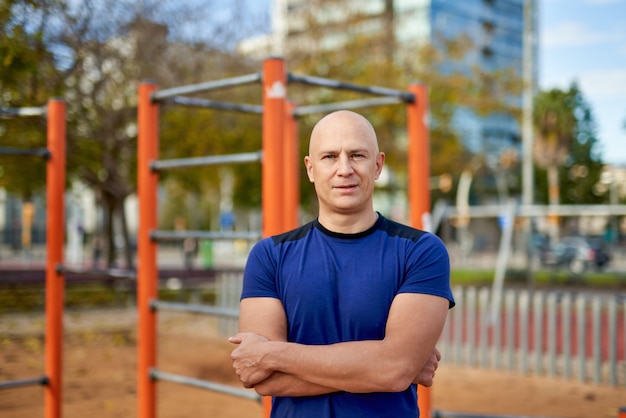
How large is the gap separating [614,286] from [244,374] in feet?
65.6

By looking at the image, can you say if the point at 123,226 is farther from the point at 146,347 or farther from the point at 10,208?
the point at 10,208

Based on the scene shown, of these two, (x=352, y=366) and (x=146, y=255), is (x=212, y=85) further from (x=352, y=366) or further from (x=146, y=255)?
(x=352, y=366)

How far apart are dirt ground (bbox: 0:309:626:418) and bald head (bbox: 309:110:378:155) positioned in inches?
148

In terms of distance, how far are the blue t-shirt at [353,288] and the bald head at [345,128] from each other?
0.24m

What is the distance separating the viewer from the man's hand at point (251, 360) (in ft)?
6.06

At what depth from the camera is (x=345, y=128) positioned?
1.92 m

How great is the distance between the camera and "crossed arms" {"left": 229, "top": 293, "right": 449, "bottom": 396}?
70.6 inches

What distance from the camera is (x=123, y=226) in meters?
14.0

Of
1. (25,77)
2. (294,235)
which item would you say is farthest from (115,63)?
(294,235)

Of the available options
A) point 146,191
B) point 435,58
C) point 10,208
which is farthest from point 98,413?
point 10,208

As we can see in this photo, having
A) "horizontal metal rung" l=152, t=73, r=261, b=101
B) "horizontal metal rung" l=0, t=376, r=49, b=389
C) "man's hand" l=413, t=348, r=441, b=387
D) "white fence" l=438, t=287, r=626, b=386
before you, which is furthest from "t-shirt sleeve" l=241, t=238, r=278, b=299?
"white fence" l=438, t=287, r=626, b=386

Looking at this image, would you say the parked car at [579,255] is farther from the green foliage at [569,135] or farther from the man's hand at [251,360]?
the man's hand at [251,360]

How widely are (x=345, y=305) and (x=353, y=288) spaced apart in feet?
0.16

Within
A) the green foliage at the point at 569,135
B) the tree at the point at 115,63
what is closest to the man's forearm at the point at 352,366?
the tree at the point at 115,63
